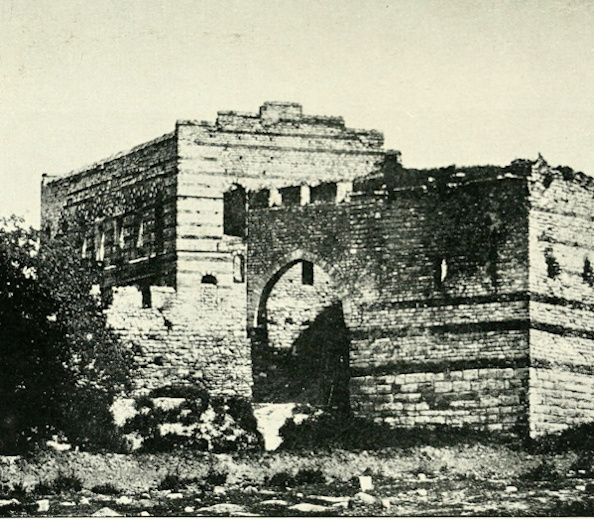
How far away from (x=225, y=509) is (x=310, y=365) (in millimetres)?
7976

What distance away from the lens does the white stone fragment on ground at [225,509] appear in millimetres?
23062

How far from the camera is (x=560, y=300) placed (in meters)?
28.3

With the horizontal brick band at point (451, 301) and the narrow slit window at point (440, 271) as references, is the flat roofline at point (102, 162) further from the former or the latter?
the narrow slit window at point (440, 271)

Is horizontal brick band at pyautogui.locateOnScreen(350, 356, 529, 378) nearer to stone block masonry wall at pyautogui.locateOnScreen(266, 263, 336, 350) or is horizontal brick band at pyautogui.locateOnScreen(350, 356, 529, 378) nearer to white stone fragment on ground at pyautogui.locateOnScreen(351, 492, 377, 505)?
stone block masonry wall at pyautogui.locateOnScreen(266, 263, 336, 350)

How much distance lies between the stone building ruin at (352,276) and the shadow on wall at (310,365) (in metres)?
0.04

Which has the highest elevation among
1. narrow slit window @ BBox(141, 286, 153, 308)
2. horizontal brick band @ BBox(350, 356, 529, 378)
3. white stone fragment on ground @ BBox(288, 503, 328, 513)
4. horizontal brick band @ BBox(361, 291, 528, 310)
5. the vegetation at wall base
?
narrow slit window @ BBox(141, 286, 153, 308)

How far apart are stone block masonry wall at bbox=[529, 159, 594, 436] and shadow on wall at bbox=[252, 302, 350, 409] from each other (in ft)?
12.7

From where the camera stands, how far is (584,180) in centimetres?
2897

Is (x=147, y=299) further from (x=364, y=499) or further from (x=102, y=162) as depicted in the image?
(x=364, y=499)

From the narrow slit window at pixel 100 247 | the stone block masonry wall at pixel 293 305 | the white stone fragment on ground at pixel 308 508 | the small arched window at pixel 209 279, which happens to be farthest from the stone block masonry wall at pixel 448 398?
the narrow slit window at pixel 100 247

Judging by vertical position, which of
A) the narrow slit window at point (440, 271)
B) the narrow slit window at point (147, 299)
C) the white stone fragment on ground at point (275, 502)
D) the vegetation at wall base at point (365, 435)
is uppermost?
the narrow slit window at point (440, 271)

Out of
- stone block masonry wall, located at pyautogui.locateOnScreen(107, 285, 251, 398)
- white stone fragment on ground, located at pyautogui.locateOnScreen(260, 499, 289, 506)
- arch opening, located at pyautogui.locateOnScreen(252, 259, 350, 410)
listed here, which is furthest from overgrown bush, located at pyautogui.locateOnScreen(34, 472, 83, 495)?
arch opening, located at pyautogui.locateOnScreen(252, 259, 350, 410)

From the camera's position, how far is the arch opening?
3048 cm

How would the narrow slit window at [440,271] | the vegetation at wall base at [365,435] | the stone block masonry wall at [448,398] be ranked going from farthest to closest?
the narrow slit window at [440,271] < the stone block masonry wall at [448,398] < the vegetation at wall base at [365,435]
